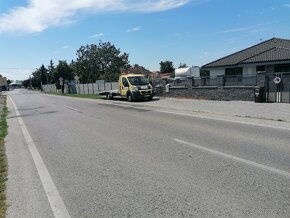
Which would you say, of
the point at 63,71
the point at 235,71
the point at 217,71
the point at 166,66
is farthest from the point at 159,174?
the point at 166,66

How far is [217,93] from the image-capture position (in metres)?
26.8

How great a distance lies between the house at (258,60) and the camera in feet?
111

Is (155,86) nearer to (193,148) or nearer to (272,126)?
(272,126)

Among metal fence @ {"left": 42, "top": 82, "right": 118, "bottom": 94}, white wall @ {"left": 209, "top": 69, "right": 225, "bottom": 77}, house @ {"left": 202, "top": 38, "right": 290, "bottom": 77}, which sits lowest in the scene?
metal fence @ {"left": 42, "top": 82, "right": 118, "bottom": 94}

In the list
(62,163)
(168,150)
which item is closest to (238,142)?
(168,150)

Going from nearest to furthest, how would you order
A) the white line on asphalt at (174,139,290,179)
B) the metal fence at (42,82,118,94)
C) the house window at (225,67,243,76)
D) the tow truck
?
1. the white line on asphalt at (174,139,290,179)
2. the tow truck
3. the house window at (225,67,243,76)
4. the metal fence at (42,82,118,94)

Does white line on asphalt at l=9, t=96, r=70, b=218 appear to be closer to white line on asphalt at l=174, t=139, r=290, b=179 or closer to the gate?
white line on asphalt at l=174, t=139, r=290, b=179

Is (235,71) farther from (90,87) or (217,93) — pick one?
(90,87)

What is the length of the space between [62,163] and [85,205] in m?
3.09

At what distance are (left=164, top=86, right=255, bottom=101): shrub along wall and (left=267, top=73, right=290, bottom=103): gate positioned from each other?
50.0 inches

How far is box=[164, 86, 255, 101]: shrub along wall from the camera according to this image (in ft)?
78.3

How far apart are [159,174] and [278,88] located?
16.8 m

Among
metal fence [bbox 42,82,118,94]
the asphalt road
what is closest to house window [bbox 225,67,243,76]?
metal fence [bbox 42,82,118,94]

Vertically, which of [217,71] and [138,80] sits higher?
[217,71]
